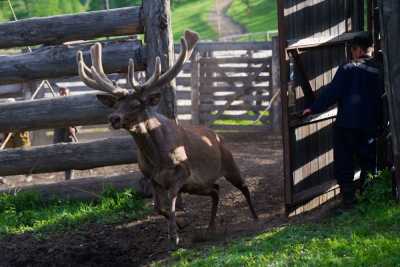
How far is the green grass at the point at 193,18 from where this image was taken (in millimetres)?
47469

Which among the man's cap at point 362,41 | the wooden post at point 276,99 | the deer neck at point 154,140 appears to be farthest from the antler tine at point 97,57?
the wooden post at point 276,99

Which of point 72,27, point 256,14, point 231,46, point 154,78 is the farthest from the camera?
point 256,14

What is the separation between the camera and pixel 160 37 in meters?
9.94

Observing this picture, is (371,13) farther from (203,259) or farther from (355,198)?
(203,259)

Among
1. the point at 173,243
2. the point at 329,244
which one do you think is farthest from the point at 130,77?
the point at 329,244

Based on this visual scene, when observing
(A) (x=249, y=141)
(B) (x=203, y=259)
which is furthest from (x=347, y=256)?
(A) (x=249, y=141)

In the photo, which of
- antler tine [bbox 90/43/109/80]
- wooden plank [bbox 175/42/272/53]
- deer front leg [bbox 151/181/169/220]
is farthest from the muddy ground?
wooden plank [bbox 175/42/272/53]

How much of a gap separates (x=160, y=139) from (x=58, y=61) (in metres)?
2.39

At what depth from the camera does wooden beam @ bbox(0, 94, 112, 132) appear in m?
10.3

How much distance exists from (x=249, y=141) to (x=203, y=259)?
12.0 m

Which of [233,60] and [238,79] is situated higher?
[233,60]

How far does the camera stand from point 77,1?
131ft

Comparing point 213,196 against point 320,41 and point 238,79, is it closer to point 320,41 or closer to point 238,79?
point 320,41

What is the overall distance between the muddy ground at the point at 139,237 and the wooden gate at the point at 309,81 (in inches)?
21.5
